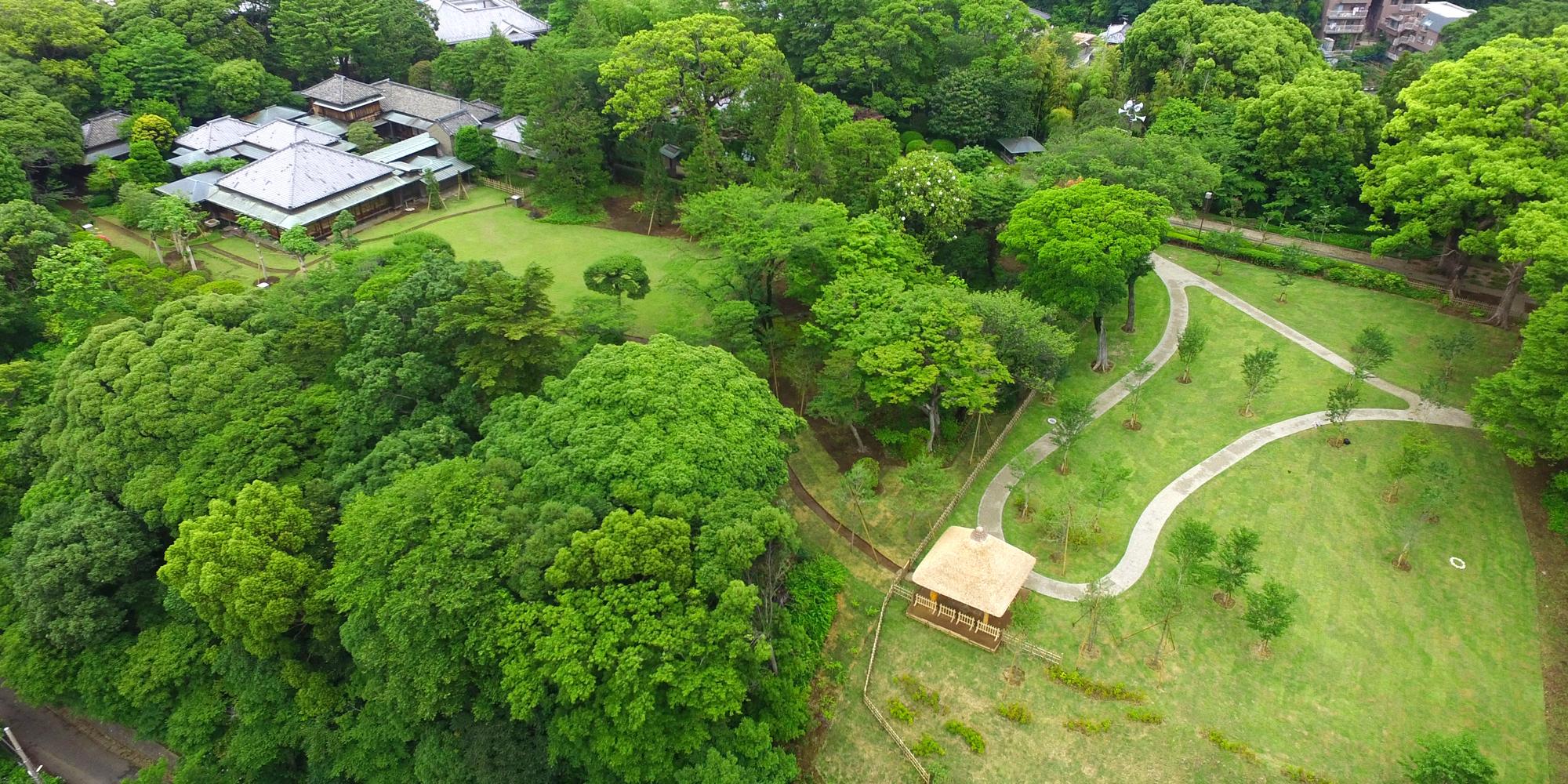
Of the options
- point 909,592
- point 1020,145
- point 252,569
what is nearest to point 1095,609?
point 909,592

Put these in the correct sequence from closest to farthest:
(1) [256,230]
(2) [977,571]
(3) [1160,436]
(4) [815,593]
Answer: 1. (2) [977,571]
2. (4) [815,593]
3. (3) [1160,436]
4. (1) [256,230]

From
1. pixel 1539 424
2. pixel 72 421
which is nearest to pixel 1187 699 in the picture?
pixel 1539 424

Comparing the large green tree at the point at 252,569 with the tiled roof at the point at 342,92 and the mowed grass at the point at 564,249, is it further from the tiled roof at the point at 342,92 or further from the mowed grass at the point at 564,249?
the tiled roof at the point at 342,92

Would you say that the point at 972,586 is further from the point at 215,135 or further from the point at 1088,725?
the point at 215,135

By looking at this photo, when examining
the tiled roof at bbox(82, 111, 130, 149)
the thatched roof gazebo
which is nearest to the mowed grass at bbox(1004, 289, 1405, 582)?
the thatched roof gazebo

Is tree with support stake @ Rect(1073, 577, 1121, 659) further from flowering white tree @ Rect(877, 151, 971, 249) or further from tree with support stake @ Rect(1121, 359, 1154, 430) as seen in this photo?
flowering white tree @ Rect(877, 151, 971, 249)

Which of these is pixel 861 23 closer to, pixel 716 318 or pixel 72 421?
pixel 716 318
